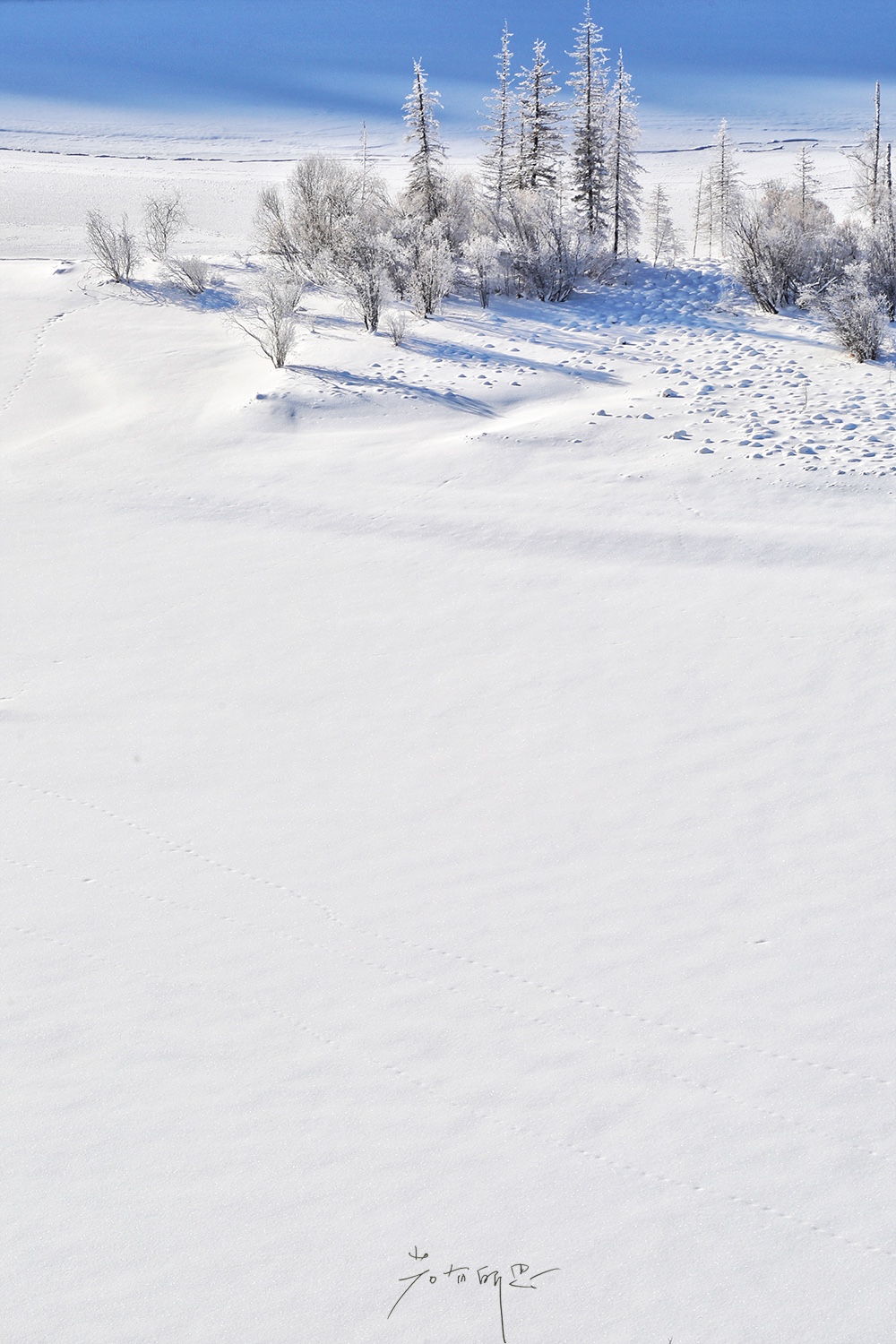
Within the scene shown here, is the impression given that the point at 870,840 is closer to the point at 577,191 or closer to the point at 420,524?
the point at 420,524

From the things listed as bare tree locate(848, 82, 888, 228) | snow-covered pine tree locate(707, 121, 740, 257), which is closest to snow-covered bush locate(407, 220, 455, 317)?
bare tree locate(848, 82, 888, 228)

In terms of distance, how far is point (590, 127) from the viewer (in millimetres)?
27000

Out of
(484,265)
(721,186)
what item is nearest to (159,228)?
(484,265)

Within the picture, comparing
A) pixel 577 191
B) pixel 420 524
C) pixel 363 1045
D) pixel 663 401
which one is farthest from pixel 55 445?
pixel 577 191

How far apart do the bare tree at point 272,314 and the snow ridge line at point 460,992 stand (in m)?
11.9

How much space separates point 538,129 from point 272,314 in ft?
54.5

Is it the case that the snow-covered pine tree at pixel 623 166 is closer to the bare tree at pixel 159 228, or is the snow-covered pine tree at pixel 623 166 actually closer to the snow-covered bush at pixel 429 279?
the snow-covered bush at pixel 429 279

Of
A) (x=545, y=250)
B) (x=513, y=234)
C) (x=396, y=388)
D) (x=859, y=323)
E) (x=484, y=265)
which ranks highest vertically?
(x=513, y=234)

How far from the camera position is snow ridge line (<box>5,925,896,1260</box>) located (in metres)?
3.81

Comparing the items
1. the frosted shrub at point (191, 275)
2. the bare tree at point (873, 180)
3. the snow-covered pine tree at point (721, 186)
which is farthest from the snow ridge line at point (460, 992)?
the snow-covered pine tree at point (721, 186)

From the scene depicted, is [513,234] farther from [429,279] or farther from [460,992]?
[460,992]
